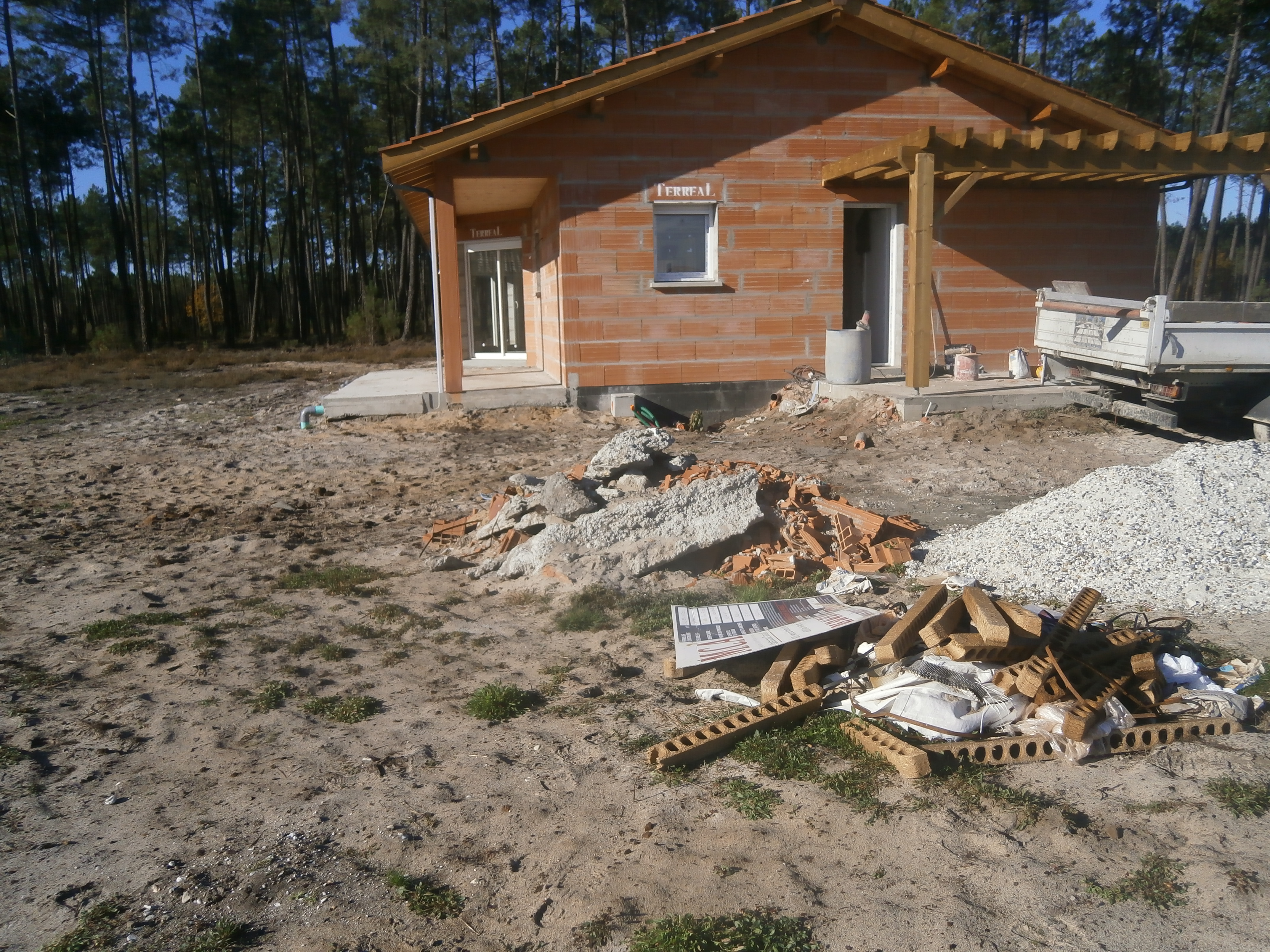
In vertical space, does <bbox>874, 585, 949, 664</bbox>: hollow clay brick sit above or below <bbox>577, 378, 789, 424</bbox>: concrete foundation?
below

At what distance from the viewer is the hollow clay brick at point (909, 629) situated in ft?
15.0

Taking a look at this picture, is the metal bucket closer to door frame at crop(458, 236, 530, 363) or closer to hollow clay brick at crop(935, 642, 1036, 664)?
door frame at crop(458, 236, 530, 363)

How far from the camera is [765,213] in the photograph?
45.2 feet

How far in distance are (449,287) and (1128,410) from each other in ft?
29.4

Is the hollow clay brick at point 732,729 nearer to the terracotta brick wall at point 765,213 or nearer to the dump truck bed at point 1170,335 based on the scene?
the dump truck bed at point 1170,335

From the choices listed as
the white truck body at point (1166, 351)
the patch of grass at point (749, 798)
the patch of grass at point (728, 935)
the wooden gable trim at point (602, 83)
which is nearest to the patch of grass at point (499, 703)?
the patch of grass at point (749, 798)

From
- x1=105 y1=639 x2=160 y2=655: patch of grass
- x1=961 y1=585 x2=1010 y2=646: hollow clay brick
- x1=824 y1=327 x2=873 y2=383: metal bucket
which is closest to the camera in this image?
x1=961 y1=585 x2=1010 y2=646: hollow clay brick

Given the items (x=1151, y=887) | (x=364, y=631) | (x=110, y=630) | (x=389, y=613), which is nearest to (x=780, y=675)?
(x=1151, y=887)

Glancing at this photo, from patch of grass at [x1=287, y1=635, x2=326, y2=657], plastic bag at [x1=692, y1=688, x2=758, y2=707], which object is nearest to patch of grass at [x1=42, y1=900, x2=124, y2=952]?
patch of grass at [x1=287, y1=635, x2=326, y2=657]

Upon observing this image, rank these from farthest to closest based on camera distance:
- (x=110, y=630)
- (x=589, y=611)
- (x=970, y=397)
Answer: (x=970, y=397) → (x=589, y=611) → (x=110, y=630)

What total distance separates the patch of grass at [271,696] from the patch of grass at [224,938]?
1.82 meters

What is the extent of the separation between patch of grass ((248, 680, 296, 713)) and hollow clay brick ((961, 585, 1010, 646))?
3.47 m

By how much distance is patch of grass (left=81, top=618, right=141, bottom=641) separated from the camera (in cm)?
590

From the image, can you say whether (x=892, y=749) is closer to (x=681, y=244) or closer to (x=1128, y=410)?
(x=1128, y=410)
